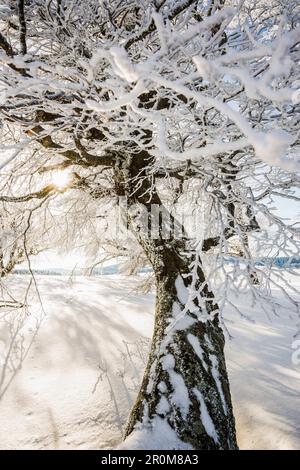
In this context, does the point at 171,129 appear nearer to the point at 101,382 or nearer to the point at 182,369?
the point at 182,369

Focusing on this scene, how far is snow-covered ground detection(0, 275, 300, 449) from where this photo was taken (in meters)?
3.04

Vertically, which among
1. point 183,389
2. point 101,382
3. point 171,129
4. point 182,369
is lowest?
point 101,382

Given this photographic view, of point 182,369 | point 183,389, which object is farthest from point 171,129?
point 183,389

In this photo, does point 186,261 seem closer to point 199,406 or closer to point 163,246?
point 163,246

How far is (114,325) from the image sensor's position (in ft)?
20.6

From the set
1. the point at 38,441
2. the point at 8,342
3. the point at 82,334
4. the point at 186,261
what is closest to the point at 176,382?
the point at 186,261

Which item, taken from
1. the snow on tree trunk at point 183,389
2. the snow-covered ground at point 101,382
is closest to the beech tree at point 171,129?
the snow on tree trunk at point 183,389

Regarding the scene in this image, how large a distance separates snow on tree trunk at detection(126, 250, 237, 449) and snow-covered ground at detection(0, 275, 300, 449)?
700 mm

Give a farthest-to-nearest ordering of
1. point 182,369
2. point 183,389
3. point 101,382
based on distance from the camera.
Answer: point 101,382
point 182,369
point 183,389

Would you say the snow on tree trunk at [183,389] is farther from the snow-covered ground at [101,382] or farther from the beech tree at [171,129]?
the snow-covered ground at [101,382]

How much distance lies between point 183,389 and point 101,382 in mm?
1875

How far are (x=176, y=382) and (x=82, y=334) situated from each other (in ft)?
11.7

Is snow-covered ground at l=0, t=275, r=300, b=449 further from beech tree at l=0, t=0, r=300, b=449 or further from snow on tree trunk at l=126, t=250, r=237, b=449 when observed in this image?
beech tree at l=0, t=0, r=300, b=449

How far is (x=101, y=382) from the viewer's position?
4.05 meters
